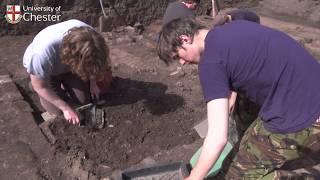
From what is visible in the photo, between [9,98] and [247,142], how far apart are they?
8.31 ft

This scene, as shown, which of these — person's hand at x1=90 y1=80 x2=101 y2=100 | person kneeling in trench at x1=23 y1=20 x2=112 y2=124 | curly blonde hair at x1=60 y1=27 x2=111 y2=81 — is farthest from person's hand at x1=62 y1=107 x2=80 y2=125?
curly blonde hair at x1=60 y1=27 x2=111 y2=81

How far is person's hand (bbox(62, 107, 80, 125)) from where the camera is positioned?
3.74m

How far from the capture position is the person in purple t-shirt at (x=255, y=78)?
204 centimetres

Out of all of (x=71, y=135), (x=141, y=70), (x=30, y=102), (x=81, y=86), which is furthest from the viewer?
(x=141, y=70)

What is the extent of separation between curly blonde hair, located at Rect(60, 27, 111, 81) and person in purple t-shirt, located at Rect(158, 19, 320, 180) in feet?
3.30

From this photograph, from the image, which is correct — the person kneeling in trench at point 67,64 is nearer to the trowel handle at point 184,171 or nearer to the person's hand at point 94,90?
the person's hand at point 94,90

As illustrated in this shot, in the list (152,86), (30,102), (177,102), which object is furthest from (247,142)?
(30,102)

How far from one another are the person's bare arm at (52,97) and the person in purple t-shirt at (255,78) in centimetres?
168

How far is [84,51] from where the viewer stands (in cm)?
307

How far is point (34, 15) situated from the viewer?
19.6 feet

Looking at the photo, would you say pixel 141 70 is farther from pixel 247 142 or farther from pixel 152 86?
pixel 247 142

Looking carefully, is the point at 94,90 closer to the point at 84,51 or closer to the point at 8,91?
the point at 8,91

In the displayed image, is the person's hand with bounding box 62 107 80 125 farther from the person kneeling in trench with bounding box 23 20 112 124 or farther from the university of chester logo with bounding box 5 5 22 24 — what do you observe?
the university of chester logo with bounding box 5 5 22 24

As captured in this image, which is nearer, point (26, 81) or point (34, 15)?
point (26, 81)
